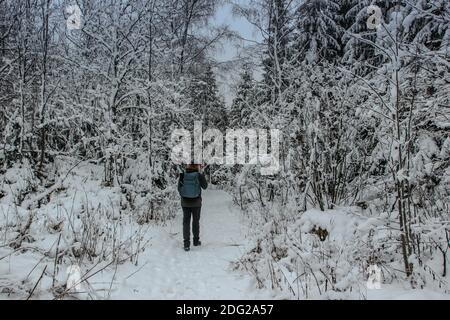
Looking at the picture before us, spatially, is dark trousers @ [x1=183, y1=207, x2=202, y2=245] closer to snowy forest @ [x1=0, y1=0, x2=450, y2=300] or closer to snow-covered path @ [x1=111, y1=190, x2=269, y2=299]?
snow-covered path @ [x1=111, y1=190, x2=269, y2=299]

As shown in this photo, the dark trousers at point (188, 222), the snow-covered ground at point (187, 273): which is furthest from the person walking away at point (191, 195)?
the snow-covered ground at point (187, 273)

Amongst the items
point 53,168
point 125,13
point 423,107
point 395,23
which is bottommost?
point 53,168

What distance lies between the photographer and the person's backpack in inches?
280

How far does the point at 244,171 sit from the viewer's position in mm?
11297

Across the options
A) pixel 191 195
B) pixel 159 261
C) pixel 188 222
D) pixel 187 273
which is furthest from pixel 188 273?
pixel 191 195

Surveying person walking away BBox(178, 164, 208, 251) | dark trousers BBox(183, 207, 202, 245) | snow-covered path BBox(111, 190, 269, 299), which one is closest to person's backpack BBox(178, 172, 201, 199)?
person walking away BBox(178, 164, 208, 251)

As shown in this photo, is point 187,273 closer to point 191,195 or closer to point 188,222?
point 188,222

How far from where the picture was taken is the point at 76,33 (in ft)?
42.3

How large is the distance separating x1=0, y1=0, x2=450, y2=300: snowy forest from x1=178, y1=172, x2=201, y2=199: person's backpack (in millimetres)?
1082

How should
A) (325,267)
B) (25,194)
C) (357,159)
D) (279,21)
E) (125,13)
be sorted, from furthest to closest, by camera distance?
(279,21) → (125,13) → (25,194) → (357,159) → (325,267)

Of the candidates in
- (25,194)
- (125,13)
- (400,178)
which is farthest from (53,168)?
(400,178)

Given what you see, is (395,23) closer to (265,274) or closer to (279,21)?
(265,274)

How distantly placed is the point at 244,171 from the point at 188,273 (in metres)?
6.24
